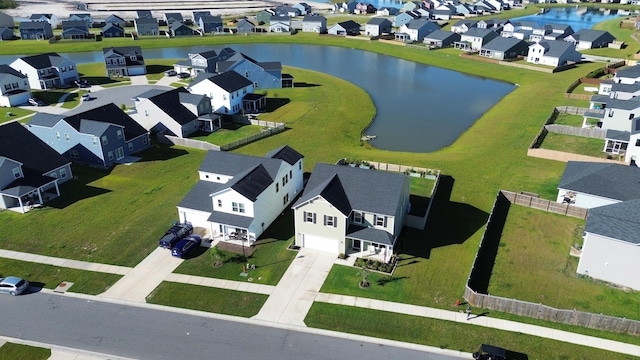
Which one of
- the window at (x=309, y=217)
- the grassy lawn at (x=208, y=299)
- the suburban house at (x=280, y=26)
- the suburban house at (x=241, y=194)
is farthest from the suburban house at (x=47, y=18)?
the window at (x=309, y=217)

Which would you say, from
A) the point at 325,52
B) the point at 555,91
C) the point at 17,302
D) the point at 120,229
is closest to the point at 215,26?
the point at 325,52

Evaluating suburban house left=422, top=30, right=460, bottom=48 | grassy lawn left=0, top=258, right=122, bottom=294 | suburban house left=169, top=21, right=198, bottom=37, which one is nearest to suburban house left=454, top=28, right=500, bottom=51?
suburban house left=422, top=30, right=460, bottom=48

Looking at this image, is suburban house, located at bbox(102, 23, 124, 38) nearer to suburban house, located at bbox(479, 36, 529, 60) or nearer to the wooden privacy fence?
suburban house, located at bbox(479, 36, 529, 60)

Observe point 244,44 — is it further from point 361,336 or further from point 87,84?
point 361,336

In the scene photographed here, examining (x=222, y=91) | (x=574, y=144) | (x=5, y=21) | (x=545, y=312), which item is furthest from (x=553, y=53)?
(x=5, y=21)

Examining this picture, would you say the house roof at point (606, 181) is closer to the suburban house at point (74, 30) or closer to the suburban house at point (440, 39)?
the suburban house at point (440, 39)

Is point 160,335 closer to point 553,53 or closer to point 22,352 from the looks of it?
point 22,352
